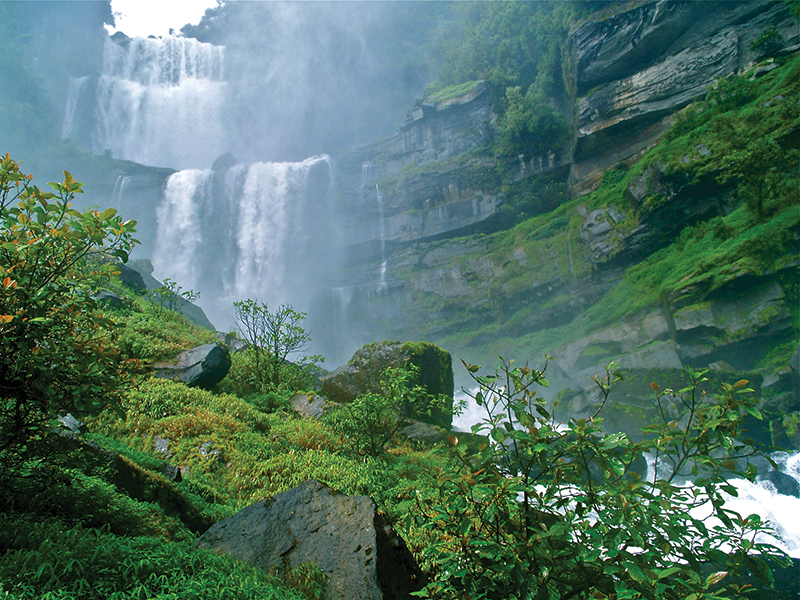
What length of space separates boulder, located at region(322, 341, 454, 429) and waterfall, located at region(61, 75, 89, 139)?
61.6m

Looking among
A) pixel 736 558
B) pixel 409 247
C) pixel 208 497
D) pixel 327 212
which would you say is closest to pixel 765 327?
pixel 736 558

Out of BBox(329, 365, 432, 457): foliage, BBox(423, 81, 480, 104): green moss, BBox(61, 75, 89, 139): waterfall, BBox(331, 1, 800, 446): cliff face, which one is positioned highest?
BBox(61, 75, 89, 139): waterfall

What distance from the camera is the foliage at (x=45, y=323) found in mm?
1905

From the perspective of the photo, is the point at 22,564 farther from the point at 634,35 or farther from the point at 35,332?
the point at 634,35

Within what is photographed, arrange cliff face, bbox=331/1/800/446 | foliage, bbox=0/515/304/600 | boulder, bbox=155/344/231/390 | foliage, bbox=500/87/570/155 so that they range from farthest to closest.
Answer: foliage, bbox=500/87/570/155, cliff face, bbox=331/1/800/446, boulder, bbox=155/344/231/390, foliage, bbox=0/515/304/600

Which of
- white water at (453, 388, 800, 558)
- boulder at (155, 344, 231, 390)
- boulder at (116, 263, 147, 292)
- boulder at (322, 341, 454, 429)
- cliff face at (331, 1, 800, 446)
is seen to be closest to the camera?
boulder at (155, 344, 231, 390)

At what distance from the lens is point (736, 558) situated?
1.38 meters

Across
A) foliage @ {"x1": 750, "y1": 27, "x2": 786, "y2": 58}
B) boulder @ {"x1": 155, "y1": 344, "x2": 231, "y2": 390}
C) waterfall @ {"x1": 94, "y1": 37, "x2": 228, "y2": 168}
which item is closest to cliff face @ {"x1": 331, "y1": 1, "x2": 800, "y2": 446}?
foliage @ {"x1": 750, "y1": 27, "x2": 786, "y2": 58}

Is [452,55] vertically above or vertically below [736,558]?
above

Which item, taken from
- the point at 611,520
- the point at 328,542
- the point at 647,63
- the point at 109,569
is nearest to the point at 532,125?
the point at 647,63

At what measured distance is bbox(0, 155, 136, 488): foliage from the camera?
1905mm

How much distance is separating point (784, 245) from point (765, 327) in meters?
2.81

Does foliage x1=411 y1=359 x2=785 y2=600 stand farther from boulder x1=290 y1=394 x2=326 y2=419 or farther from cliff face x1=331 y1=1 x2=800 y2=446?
cliff face x1=331 y1=1 x2=800 y2=446

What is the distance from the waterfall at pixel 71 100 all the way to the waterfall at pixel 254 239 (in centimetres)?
2839
